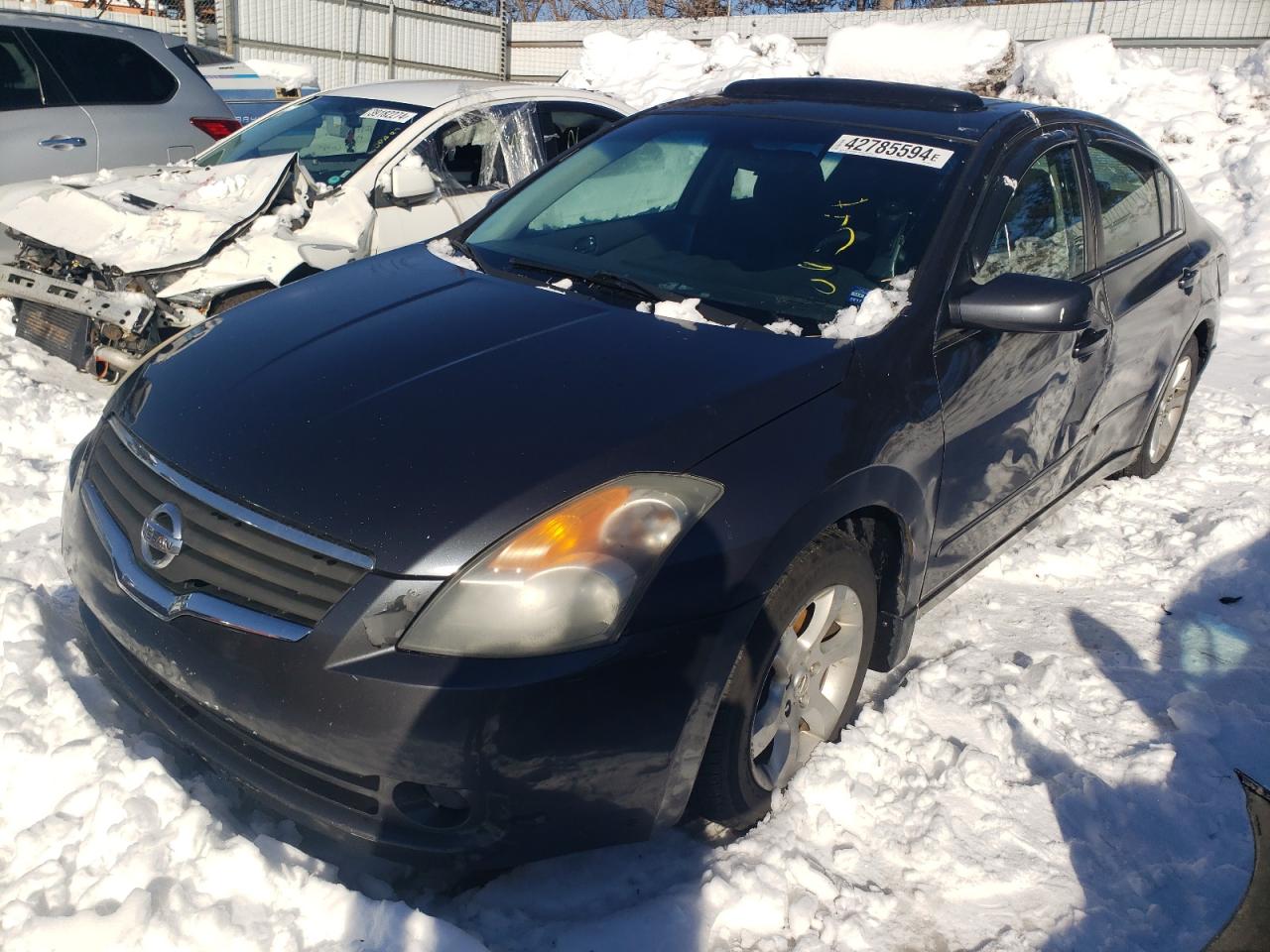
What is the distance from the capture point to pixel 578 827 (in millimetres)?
2117

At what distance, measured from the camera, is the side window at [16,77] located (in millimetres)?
6438

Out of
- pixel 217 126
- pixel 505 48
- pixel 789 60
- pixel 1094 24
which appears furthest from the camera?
pixel 505 48

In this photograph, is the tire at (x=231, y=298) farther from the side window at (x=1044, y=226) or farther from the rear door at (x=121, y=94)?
the side window at (x=1044, y=226)

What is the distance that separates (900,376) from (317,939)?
1.87 meters

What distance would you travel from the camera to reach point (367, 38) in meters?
19.1

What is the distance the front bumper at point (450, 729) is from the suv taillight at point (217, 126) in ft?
19.7

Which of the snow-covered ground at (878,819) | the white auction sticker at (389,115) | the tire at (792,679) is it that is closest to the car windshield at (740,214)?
the tire at (792,679)

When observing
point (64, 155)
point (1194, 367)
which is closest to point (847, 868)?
point (1194, 367)

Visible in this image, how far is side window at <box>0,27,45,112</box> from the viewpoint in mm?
6438

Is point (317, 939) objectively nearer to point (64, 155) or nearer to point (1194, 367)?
point (1194, 367)

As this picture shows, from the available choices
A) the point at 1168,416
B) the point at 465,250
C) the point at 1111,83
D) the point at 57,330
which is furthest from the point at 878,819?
the point at 1111,83

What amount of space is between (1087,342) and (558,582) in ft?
7.77

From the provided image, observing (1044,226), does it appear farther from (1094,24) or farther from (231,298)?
(1094,24)

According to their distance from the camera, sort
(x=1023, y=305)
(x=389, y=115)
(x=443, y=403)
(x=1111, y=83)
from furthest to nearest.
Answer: (x=1111, y=83), (x=389, y=115), (x=1023, y=305), (x=443, y=403)
